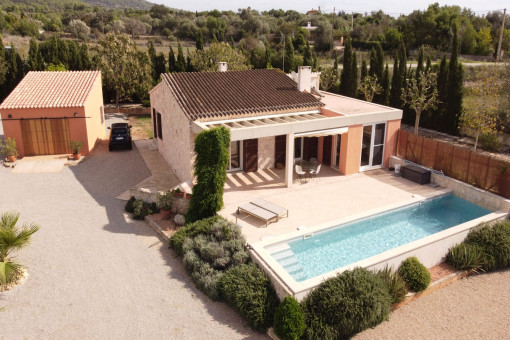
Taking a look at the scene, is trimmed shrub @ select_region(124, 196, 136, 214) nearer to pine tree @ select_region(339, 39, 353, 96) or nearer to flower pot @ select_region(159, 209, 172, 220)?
flower pot @ select_region(159, 209, 172, 220)

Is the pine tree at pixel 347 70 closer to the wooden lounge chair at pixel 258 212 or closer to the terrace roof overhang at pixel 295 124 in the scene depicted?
the terrace roof overhang at pixel 295 124

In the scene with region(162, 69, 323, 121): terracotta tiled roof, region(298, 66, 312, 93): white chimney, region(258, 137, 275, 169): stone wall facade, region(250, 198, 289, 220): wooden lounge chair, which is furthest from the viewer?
region(298, 66, 312, 93): white chimney

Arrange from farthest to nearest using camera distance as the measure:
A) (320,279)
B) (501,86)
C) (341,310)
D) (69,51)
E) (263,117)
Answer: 1. (69,51)
2. (501,86)
3. (263,117)
4. (320,279)
5. (341,310)

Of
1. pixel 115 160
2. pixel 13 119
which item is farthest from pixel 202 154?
pixel 13 119

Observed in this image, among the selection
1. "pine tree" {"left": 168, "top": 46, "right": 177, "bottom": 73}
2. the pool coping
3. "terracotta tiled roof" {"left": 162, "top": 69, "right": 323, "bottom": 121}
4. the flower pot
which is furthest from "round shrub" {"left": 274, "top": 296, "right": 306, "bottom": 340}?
"pine tree" {"left": 168, "top": 46, "right": 177, "bottom": 73}

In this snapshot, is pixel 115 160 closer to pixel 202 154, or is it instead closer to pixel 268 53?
pixel 202 154

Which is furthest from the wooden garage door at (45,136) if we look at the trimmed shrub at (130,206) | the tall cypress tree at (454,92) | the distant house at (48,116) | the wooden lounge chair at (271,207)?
the tall cypress tree at (454,92)
